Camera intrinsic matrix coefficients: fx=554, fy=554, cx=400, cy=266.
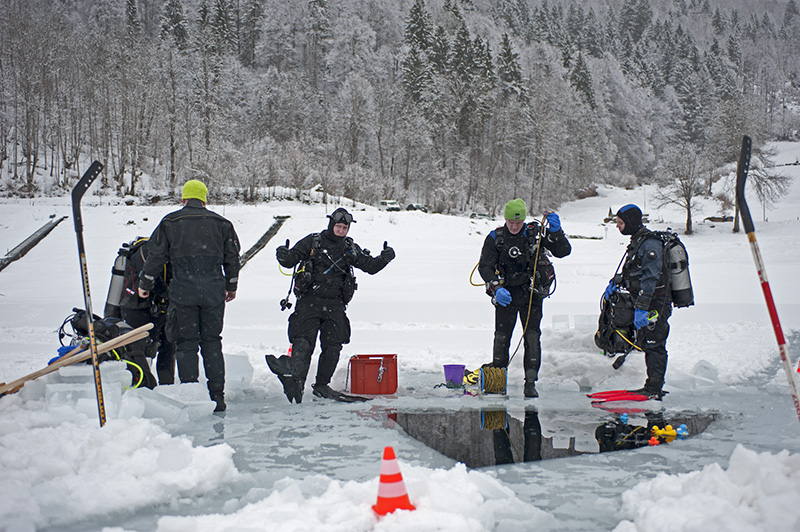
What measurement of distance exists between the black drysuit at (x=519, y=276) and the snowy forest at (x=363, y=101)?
23.5 m

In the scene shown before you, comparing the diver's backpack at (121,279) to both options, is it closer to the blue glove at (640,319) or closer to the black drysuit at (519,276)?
the black drysuit at (519,276)

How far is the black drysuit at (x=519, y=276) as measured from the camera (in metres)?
5.59

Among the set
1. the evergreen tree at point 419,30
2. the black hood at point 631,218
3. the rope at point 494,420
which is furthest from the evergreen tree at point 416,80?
the rope at point 494,420

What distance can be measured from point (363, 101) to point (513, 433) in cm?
4374

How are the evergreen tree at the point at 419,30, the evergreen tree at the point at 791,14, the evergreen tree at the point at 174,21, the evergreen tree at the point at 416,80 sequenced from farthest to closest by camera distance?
1. the evergreen tree at the point at 791,14
2. the evergreen tree at the point at 174,21
3. the evergreen tree at the point at 419,30
4. the evergreen tree at the point at 416,80

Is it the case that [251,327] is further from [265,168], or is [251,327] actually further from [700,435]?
[265,168]

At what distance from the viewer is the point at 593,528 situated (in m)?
2.67

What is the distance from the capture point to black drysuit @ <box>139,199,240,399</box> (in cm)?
462

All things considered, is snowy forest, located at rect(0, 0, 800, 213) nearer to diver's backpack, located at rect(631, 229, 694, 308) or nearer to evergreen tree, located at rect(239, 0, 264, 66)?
evergreen tree, located at rect(239, 0, 264, 66)

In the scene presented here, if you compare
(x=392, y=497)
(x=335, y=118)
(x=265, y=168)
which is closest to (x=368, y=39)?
(x=335, y=118)

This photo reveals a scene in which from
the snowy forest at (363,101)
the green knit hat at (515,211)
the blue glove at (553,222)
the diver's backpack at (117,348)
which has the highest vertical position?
the snowy forest at (363,101)

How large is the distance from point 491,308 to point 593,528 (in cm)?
931

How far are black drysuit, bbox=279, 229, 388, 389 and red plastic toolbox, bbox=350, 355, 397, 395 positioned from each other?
232 millimetres

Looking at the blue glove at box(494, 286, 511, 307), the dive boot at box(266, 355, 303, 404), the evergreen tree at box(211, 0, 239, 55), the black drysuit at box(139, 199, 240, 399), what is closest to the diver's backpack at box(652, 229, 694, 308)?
the blue glove at box(494, 286, 511, 307)
